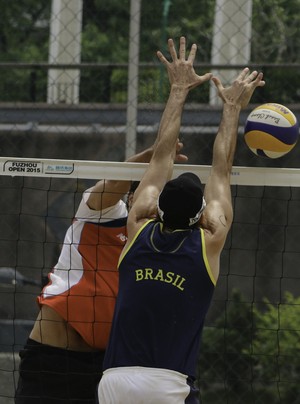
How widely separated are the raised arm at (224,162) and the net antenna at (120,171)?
12.2 inches

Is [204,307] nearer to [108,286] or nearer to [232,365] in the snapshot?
[108,286]

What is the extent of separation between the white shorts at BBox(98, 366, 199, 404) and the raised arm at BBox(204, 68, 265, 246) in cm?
66

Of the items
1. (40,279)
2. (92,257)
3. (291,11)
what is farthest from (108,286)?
(291,11)

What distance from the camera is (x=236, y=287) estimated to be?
7.38 meters

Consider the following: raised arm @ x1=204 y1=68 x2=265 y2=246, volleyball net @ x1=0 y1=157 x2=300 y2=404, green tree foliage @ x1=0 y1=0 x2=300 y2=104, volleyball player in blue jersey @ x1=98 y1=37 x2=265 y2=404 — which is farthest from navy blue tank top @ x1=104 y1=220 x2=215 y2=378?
green tree foliage @ x1=0 y1=0 x2=300 y2=104

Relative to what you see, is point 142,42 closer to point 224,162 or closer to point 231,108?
point 231,108

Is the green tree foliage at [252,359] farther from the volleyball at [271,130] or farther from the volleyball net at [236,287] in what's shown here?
the volleyball at [271,130]

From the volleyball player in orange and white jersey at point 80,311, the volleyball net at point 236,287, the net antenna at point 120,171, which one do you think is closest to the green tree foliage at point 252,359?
the volleyball net at point 236,287

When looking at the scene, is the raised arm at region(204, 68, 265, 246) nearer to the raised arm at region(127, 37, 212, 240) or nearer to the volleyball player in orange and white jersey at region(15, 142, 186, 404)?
the raised arm at region(127, 37, 212, 240)

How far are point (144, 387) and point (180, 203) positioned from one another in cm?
84

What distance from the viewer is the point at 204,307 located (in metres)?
4.43

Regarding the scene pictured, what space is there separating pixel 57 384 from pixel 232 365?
2.24 m

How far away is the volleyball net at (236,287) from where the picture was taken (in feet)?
23.0

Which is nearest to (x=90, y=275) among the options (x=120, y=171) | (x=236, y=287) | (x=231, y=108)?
(x=120, y=171)
